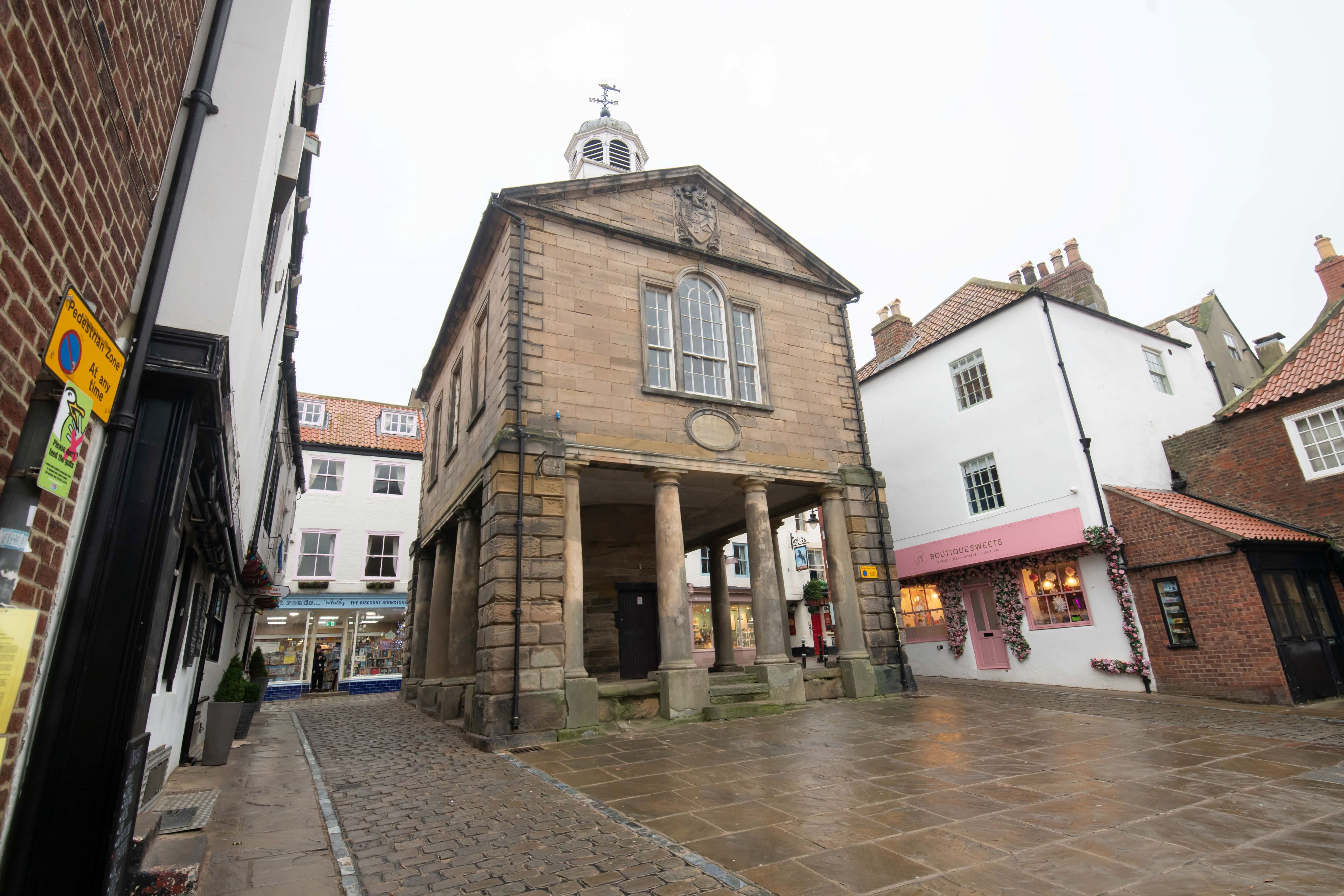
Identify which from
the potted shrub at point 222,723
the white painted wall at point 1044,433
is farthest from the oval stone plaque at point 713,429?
the white painted wall at point 1044,433

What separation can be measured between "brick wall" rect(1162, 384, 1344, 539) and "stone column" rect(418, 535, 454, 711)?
17.3 m

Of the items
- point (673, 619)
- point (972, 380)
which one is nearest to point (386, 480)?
point (673, 619)

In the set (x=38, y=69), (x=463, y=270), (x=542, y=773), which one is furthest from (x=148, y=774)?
(x=463, y=270)

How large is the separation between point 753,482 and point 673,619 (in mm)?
3035

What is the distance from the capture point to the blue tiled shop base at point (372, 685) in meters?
22.6

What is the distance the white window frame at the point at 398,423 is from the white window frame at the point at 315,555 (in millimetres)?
4493

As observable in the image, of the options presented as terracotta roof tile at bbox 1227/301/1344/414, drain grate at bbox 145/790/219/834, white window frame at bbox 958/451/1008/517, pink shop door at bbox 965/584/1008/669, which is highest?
terracotta roof tile at bbox 1227/301/1344/414

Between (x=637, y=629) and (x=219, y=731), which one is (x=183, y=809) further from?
(x=637, y=629)

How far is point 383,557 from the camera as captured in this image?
24.0 metres

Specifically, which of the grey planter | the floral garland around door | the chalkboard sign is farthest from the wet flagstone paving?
the floral garland around door

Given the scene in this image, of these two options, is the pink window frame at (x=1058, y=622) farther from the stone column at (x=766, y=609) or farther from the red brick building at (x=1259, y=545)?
the stone column at (x=766, y=609)

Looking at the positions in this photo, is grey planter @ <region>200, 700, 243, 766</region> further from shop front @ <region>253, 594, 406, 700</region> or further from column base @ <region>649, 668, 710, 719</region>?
shop front @ <region>253, 594, 406, 700</region>

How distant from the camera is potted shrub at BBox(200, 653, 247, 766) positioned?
26.8 feet

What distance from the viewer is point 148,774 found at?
523 cm
